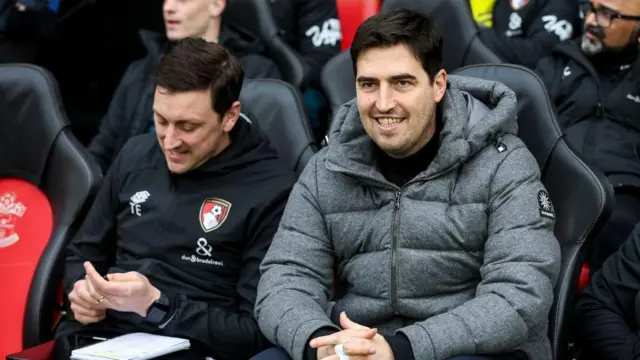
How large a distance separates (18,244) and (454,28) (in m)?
1.54

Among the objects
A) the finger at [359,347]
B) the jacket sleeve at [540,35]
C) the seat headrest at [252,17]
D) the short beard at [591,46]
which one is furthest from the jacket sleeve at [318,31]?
the finger at [359,347]

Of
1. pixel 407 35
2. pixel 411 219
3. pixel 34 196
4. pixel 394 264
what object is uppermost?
pixel 407 35

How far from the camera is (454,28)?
3467mm

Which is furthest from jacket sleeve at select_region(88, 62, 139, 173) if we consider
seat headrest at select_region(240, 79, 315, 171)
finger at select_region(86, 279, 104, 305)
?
finger at select_region(86, 279, 104, 305)

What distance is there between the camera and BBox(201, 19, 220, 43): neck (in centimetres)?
377

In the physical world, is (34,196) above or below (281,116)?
below

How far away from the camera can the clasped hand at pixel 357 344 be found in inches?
86.7

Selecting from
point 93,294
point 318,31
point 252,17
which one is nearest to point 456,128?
point 93,294

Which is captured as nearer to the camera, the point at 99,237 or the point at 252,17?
the point at 99,237

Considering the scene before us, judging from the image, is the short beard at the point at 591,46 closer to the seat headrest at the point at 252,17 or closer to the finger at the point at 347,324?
the seat headrest at the point at 252,17

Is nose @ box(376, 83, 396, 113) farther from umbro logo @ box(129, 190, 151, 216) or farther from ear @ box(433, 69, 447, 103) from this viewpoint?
umbro logo @ box(129, 190, 151, 216)

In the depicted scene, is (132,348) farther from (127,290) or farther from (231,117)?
(231,117)

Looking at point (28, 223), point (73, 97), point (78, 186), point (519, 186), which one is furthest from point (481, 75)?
point (73, 97)

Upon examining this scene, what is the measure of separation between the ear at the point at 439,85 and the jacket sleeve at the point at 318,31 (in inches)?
60.7
